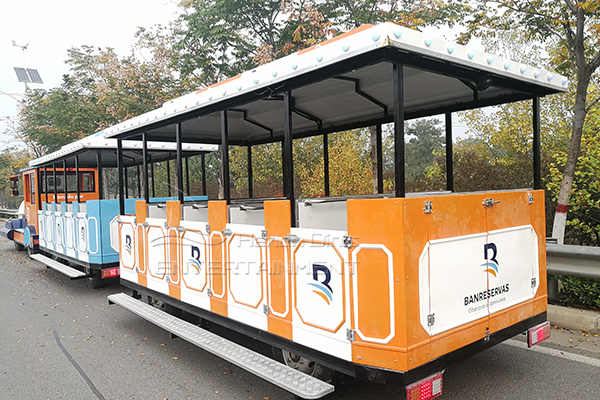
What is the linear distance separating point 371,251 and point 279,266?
1047mm

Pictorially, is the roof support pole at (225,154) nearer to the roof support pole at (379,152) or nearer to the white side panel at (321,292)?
the white side panel at (321,292)

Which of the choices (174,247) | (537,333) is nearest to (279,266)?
(174,247)

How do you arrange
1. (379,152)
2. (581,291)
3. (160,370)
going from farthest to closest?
(379,152) < (581,291) < (160,370)

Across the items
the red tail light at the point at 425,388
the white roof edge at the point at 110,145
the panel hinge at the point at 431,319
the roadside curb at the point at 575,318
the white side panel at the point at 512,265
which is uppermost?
the white roof edge at the point at 110,145

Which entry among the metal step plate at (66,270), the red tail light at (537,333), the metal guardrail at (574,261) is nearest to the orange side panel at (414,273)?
the red tail light at (537,333)

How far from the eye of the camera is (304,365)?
3789mm

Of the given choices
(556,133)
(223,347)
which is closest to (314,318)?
(223,347)

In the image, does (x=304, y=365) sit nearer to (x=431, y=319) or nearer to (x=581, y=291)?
(x=431, y=319)

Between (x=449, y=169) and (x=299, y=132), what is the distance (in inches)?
99.1

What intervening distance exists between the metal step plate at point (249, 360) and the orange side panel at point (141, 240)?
23.8 inches

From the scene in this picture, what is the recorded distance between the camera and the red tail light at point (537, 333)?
3738 mm

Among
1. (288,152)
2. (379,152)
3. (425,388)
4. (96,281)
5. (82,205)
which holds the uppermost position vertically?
(379,152)

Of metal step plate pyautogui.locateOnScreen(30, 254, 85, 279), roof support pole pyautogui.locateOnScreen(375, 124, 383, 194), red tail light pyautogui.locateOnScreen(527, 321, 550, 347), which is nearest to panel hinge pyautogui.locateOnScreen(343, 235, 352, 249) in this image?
red tail light pyautogui.locateOnScreen(527, 321, 550, 347)

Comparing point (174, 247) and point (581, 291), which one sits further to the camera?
point (174, 247)
